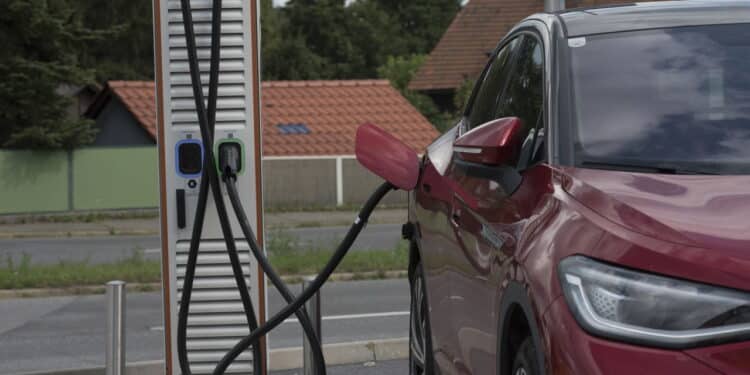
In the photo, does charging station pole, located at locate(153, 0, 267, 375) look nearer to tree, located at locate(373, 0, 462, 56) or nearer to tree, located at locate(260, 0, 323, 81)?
tree, located at locate(260, 0, 323, 81)

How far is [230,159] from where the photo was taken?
19.7ft

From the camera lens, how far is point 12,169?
29.8m

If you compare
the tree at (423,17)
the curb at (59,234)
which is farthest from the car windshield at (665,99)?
the tree at (423,17)

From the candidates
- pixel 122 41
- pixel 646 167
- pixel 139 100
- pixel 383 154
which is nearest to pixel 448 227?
pixel 383 154

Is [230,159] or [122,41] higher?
[230,159]

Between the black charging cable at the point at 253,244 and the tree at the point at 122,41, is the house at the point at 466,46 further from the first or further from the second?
the black charging cable at the point at 253,244

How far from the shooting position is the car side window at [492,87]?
548 cm

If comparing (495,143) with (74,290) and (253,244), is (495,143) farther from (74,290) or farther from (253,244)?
(74,290)

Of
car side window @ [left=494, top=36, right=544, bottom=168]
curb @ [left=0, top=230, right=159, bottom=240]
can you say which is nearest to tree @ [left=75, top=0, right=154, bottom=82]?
curb @ [left=0, top=230, right=159, bottom=240]

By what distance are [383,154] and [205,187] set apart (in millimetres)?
870

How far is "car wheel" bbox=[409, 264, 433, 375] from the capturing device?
19.6ft

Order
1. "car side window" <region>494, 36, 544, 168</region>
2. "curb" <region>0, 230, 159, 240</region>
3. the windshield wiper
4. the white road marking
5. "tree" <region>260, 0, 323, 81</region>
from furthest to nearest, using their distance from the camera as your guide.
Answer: "tree" <region>260, 0, 323, 81</region> → "curb" <region>0, 230, 159, 240</region> → the white road marking → "car side window" <region>494, 36, 544, 168</region> → the windshield wiper

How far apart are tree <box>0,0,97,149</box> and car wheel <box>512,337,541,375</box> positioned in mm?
26244

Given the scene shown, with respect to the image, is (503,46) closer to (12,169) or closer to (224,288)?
(224,288)
